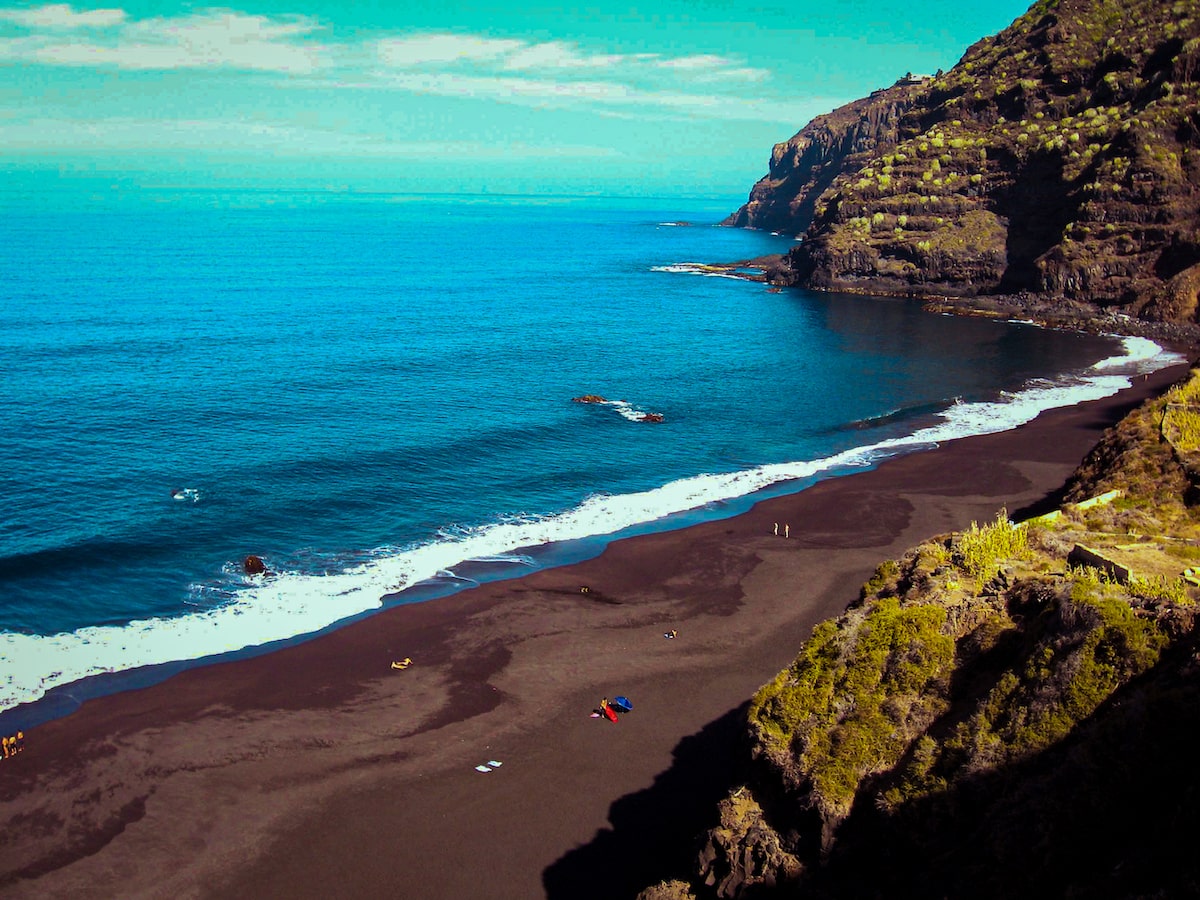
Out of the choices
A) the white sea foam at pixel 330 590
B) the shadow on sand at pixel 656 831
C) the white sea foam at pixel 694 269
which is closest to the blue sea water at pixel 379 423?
the white sea foam at pixel 330 590

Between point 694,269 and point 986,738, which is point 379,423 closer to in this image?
point 986,738

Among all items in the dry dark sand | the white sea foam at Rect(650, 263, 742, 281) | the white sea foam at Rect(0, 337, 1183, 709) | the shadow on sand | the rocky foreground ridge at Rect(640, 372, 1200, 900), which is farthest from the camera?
the white sea foam at Rect(650, 263, 742, 281)

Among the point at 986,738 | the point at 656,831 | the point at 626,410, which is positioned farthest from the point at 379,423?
the point at 986,738

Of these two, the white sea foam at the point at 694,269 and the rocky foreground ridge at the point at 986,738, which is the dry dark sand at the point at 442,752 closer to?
the rocky foreground ridge at the point at 986,738

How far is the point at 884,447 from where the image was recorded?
71.4m

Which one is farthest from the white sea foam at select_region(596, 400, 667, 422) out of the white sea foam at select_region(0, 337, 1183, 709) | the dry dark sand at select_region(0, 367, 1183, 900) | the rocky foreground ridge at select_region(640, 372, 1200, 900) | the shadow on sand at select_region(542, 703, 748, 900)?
the rocky foreground ridge at select_region(640, 372, 1200, 900)

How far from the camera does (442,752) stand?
106ft

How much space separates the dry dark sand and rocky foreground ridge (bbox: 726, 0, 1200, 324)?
306 ft

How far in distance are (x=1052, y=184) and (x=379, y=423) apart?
108 metres

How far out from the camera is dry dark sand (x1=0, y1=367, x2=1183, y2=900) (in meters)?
27.0

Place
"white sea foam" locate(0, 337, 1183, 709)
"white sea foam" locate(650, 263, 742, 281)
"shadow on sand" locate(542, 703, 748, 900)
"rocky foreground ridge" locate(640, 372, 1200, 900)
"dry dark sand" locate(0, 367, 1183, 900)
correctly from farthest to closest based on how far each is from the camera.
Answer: "white sea foam" locate(650, 263, 742, 281) < "white sea foam" locate(0, 337, 1183, 709) < "dry dark sand" locate(0, 367, 1183, 900) < "shadow on sand" locate(542, 703, 748, 900) < "rocky foreground ridge" locate(640, 372, 1200, 900)

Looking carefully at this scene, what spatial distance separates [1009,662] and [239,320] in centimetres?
10641

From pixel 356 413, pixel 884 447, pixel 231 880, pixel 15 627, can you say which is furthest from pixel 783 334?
pixel 231 880

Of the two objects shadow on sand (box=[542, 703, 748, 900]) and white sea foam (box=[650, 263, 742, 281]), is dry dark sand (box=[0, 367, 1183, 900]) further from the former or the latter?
white sea foam (box=[650, 263, 742, 281])
